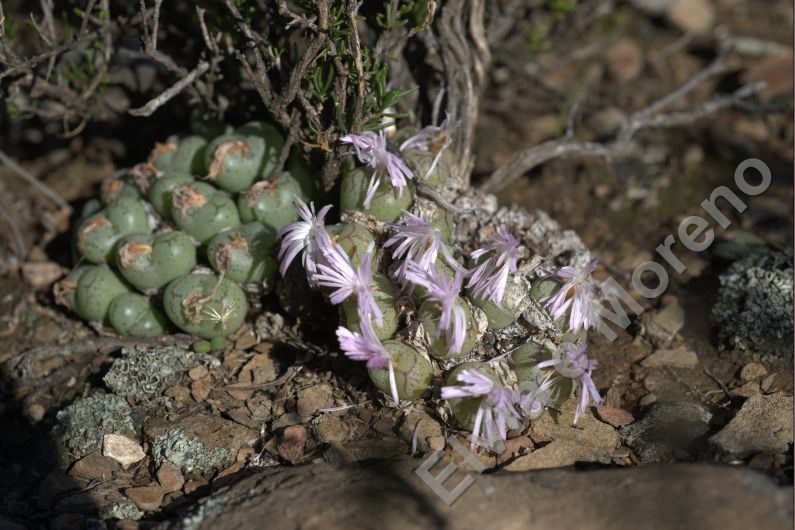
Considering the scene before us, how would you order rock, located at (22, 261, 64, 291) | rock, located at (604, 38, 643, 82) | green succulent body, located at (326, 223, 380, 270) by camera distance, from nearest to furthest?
green succulent body, located at (326, 223, 380, 270) → rock, located at (22, 261, 64, 291) → rock, located at (604, 38, 643, 82)

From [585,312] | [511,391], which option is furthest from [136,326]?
[585,312]

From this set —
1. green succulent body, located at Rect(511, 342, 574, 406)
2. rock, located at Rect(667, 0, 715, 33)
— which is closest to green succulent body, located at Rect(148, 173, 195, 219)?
green succulent body, located at Rect(511, 342, 574, 406)

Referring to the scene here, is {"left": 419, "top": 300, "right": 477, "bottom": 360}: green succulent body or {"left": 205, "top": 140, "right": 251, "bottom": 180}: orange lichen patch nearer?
{"left": 419, "top": 300, "right": 477, "bottom": 360}: green succulent body

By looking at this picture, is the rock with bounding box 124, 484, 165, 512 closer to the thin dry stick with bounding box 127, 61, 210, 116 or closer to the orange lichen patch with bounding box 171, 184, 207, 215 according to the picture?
the orange lichen patch with bounding box 171, 184, 207, 215

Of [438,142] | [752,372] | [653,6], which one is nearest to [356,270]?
[438,142]

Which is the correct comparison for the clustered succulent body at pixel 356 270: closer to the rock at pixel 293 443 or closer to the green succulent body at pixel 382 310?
the green succulent body at pixel 382 310
